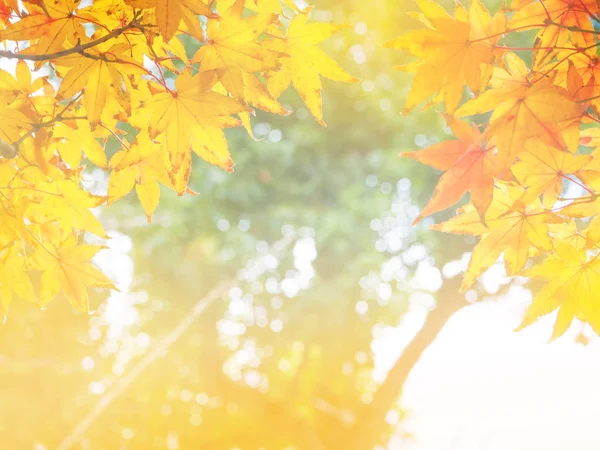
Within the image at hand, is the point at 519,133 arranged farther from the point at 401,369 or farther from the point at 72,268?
the point at 401,369

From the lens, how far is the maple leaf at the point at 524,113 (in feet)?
1.55

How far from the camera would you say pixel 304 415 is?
453cm

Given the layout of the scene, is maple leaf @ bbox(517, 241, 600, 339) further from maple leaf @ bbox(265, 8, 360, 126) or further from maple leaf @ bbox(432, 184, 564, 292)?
maple leaf @ bbox(265, 8, 360, 126)

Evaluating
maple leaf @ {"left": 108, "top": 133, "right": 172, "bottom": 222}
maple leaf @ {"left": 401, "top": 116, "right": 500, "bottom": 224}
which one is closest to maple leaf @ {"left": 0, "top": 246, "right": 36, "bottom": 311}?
maple leaf @ {"left": 108, "top": 133, "right": 172, "bottom": 222}

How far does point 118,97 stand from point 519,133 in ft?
1.44

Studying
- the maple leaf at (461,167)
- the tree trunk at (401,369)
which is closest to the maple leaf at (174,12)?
the maple leaf at (461,167)

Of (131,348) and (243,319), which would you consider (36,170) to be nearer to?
(243,319)

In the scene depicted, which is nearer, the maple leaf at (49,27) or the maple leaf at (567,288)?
Result: the maple leaf at (49,27)

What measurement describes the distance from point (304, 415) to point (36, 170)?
436 cm

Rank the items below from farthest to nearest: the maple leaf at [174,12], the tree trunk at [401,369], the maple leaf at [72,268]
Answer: the tree trunk at [401,369] < the maple leaf at [72,268] < the maple leaf at [174,12]

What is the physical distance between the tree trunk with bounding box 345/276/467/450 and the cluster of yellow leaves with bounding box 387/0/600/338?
346 cm

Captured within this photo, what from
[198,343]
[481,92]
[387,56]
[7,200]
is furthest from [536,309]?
[198,343]

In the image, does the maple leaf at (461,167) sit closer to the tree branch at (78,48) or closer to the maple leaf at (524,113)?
the maple leaf at (524,113)

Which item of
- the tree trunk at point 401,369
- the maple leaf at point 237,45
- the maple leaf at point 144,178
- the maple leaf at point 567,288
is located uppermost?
the tree trunk at point 401,369
